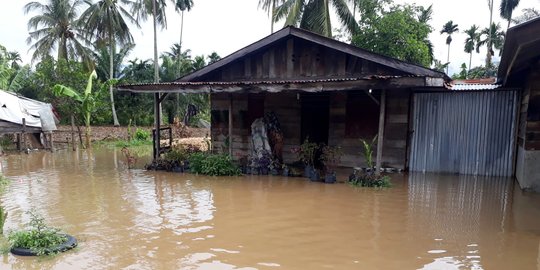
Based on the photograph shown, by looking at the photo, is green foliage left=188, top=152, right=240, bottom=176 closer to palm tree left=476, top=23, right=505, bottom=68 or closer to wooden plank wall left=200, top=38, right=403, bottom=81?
wooden plank wall left=200, top=38, right=403, bottom=81

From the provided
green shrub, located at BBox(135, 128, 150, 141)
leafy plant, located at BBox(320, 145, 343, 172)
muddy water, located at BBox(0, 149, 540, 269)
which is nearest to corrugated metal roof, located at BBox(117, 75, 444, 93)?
leafy plant, located at BBox(320, 145, 343, 172)

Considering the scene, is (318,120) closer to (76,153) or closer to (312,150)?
(312,150)

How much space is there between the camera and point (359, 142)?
11.0 m

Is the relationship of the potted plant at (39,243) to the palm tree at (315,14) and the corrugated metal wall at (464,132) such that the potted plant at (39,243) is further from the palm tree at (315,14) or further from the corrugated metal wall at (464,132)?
the palm tree at (315,14)

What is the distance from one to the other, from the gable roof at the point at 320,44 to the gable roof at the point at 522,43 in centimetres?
162

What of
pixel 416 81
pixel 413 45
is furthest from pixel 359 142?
pixel 413 45

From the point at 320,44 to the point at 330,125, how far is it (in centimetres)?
243

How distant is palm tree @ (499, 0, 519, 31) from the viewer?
33562 millimetres

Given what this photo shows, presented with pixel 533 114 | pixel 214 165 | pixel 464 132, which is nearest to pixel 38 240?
pixel 214 165

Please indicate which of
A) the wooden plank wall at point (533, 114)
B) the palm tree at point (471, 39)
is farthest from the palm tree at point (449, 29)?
the wooden plank wall at point (533, 114)

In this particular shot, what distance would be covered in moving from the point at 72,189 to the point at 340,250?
6650mm

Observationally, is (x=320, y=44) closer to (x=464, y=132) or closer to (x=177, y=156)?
(x=464, y=132)

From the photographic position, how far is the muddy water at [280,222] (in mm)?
Result: 4520

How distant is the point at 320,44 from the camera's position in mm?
10492
